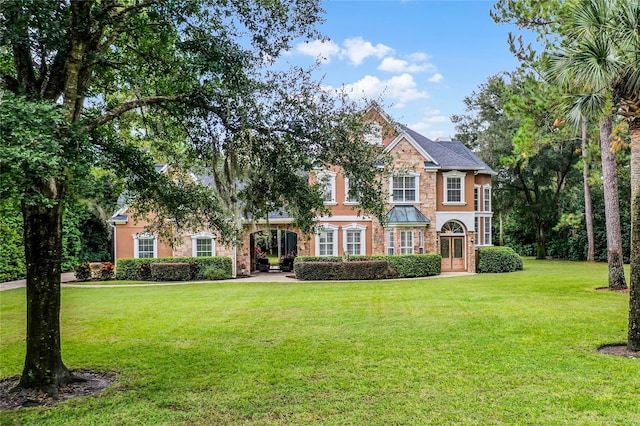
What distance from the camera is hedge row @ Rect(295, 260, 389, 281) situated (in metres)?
21.6

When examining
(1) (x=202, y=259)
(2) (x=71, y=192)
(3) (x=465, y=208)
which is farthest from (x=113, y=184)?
(3) (x=465, y=208)

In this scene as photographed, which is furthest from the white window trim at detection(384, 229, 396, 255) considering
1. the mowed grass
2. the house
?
the mowed grass

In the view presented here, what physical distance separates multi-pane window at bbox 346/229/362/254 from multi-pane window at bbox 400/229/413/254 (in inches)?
80.7

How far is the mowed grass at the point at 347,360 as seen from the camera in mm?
5711

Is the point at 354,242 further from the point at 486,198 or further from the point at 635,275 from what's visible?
the point at 635,275

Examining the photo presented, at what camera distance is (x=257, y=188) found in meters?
7.50

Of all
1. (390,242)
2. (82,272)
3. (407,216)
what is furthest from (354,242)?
(82,272)

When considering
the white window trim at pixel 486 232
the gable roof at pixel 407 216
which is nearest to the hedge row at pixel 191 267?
the gable roof at pixel 407 216

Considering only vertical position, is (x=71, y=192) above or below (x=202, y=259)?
above

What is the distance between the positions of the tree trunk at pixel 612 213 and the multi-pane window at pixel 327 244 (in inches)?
472

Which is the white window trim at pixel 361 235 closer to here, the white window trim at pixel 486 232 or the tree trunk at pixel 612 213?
the white window trim at pixel 486 232

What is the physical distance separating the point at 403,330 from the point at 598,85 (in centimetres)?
576

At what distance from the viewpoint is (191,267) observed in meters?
22.6

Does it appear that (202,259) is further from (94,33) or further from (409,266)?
(94,33)
